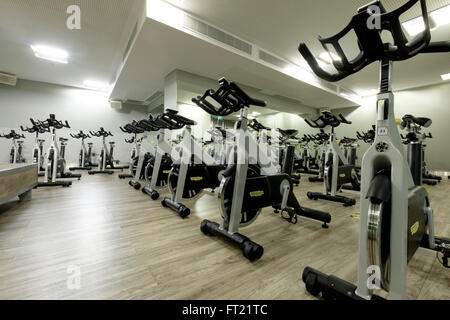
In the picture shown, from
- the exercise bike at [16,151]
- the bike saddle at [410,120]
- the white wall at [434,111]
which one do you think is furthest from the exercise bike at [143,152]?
the white wall at [434,111]

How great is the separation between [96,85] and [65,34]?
4.13 meters

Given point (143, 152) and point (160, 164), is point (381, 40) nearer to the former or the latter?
point (160, 164)

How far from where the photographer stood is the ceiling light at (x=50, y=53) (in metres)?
5.32

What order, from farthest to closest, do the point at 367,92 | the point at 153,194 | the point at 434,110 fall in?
the point at 367,92 → the point at 434,110 → the point at 153,194

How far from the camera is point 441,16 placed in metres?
3.98

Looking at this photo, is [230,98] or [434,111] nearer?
[230,98]

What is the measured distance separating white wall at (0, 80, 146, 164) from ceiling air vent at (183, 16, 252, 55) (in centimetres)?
719

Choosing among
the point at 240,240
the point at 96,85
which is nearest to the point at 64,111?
the point at 96,85

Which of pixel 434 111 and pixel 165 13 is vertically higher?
pixel 165 13

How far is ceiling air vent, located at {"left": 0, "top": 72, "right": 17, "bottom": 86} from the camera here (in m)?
6.95

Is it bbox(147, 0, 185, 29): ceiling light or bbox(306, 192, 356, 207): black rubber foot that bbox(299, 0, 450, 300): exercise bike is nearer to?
bbox(306, 192, 356, 207): black rubber foot

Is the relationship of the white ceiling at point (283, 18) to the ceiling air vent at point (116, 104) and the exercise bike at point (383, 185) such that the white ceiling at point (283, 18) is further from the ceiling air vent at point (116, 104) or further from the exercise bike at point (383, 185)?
the ceiling air vent at point (116, 104)
